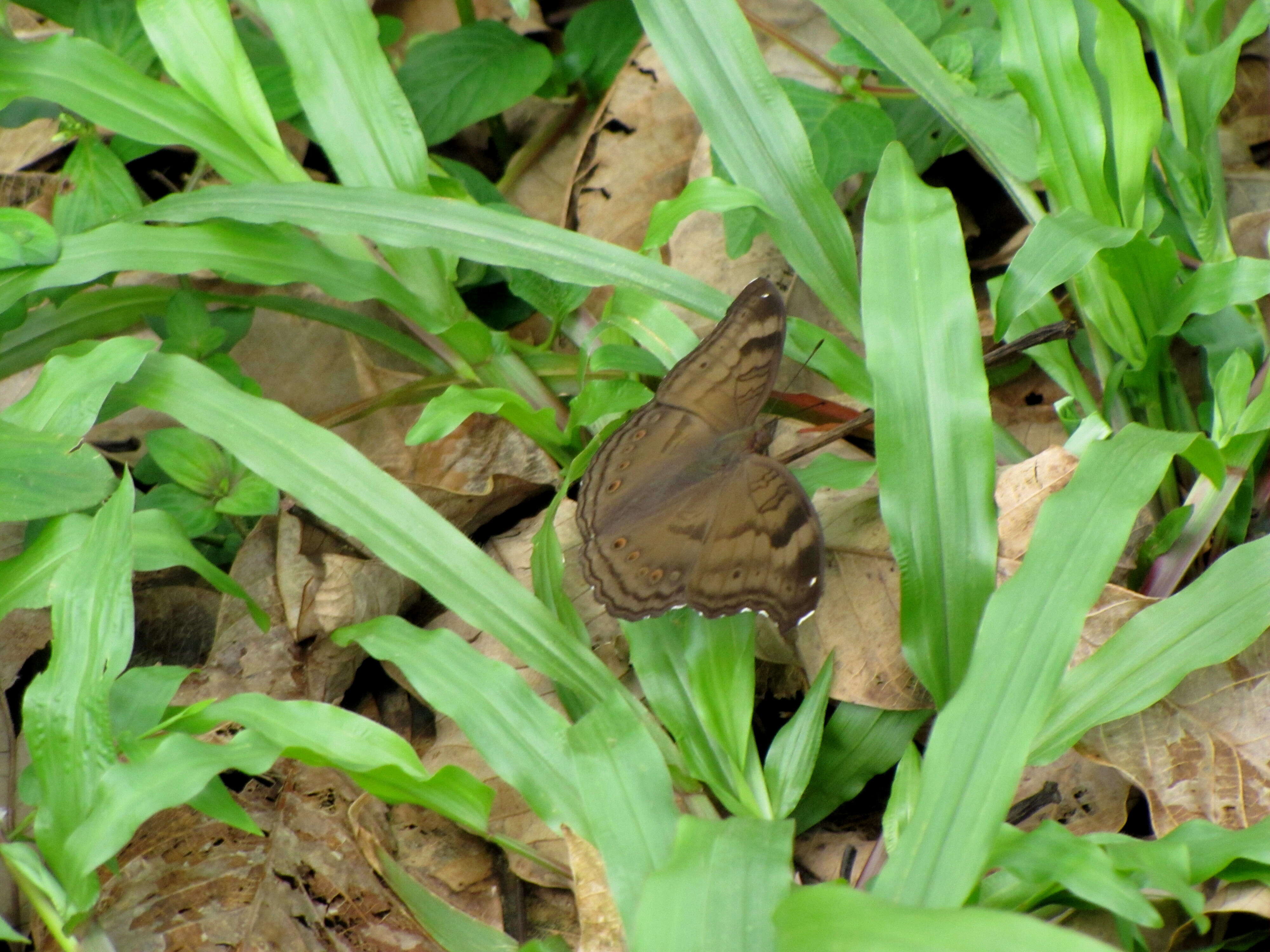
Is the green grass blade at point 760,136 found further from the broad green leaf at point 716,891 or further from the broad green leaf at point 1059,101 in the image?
the broad green leaf at point 716,891

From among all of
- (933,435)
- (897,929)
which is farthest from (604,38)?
Answer: (897,929)

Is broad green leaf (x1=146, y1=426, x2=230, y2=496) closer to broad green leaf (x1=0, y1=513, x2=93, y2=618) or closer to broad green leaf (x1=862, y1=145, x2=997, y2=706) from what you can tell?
broad green leaf (x1=0, y1=513, x2=93, y2=618)

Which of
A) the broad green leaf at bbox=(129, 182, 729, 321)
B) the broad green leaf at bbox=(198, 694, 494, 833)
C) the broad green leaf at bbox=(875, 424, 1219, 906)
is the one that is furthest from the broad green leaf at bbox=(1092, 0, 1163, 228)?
the broad green leaf at bbox=(198, 694, 494, 833)

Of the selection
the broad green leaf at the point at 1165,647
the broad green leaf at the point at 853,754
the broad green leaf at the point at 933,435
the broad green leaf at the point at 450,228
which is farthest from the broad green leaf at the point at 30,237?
the broad green leaf at the point at 1165,647

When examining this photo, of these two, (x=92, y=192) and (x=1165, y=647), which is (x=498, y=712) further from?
(x=92, y=192)

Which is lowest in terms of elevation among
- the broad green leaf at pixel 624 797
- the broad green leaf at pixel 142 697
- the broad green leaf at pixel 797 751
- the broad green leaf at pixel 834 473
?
the broad green leaf at pixel 797 751

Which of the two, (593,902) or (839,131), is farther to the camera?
(839,131)
